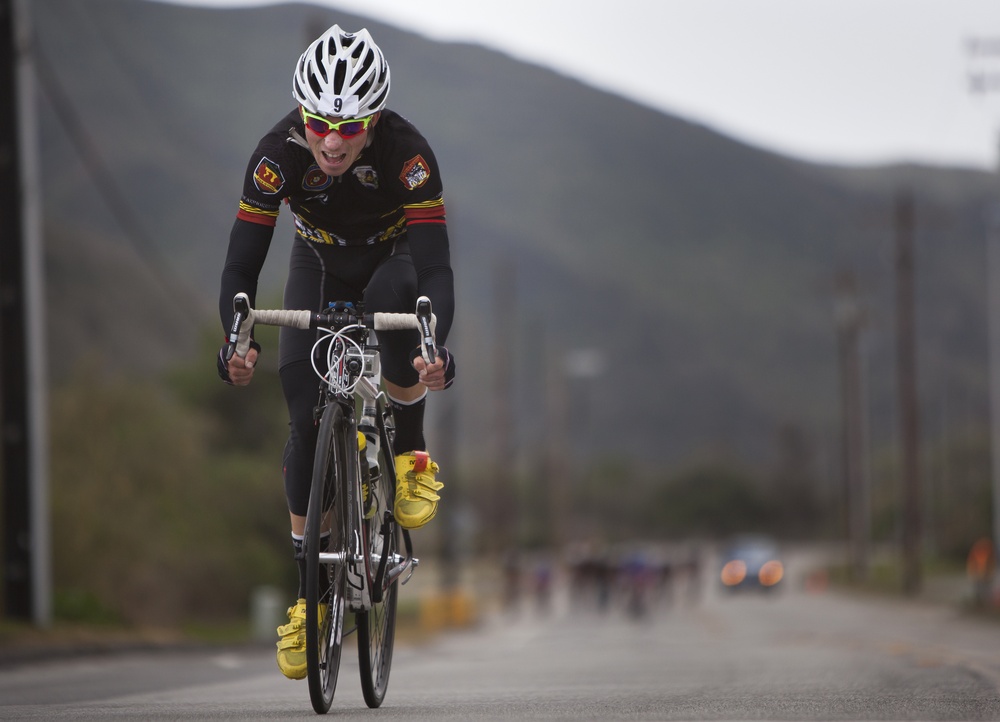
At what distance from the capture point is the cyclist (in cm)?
644

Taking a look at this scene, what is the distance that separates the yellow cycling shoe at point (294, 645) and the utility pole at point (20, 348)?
10147 millimetres

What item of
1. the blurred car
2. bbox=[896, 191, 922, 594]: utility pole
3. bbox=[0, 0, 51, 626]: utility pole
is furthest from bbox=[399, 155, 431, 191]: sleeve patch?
the blurred car

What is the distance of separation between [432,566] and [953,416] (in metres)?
46.0

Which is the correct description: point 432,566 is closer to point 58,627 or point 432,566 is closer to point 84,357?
point 84,357

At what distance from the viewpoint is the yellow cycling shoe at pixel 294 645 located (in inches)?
257

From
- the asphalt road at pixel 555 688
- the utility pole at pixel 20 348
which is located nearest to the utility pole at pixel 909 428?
the asphalt road at pixel 555 688

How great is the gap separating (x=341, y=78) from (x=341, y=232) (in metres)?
0.80

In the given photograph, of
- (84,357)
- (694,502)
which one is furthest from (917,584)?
(694,502)

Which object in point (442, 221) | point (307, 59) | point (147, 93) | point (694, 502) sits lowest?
point (694, 502)

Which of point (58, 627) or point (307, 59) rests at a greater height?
point (307, 59)

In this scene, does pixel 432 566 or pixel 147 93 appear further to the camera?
pixel 432 566

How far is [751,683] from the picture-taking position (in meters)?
8.36

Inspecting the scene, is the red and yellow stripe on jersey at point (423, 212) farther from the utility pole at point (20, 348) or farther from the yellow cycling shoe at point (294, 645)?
the utility pole at point (20, 348)

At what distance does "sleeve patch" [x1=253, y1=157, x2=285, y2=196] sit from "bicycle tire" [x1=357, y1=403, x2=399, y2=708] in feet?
3.75
